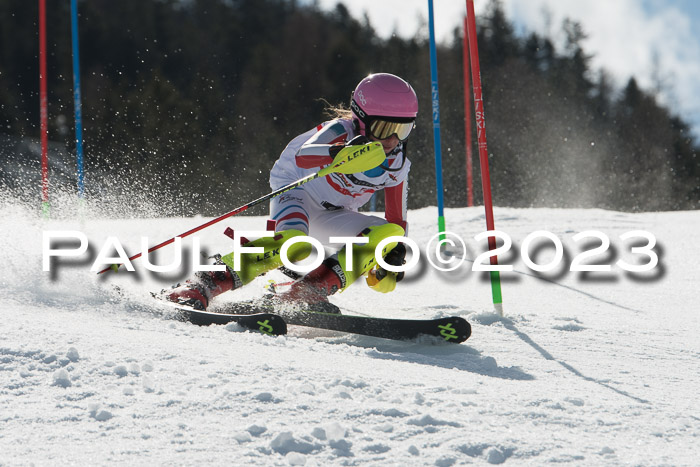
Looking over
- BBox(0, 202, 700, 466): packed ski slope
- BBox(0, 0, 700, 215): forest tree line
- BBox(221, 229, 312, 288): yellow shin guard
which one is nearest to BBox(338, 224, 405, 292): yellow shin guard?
BBox(221, 229, 312, 288): yellow shin guard

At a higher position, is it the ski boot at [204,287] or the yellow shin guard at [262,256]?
the yellow shin guard at [262,256]

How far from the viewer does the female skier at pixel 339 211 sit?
312cm

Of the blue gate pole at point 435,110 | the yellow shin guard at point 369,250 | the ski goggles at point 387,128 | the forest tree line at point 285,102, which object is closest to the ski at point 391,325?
the yellow shin guard at point 369,250

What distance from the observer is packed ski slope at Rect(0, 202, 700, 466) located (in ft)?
4.76

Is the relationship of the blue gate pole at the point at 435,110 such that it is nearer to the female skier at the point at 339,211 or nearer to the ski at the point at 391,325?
the female skier at the point at 339,211

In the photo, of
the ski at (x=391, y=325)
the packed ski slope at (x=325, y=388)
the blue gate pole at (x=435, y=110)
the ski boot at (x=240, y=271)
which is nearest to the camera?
the packed ski slope at (x=325, y=388)

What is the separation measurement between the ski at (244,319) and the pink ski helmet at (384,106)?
3.38 ft

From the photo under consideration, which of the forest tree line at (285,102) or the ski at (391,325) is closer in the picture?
the ski at (391,325)

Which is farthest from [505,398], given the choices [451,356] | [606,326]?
[606,326]

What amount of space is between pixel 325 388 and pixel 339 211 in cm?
181

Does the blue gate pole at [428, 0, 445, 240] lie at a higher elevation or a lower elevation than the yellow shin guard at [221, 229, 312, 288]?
higher

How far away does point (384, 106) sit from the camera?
3.16m

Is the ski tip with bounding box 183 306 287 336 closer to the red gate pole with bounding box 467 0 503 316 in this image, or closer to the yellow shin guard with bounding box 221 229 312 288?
the yellow shin guard with bounding box 221 229 312 288

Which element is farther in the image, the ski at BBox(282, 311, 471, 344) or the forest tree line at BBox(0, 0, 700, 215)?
the forest tree line at BBox(0, 0, 700, 215)
